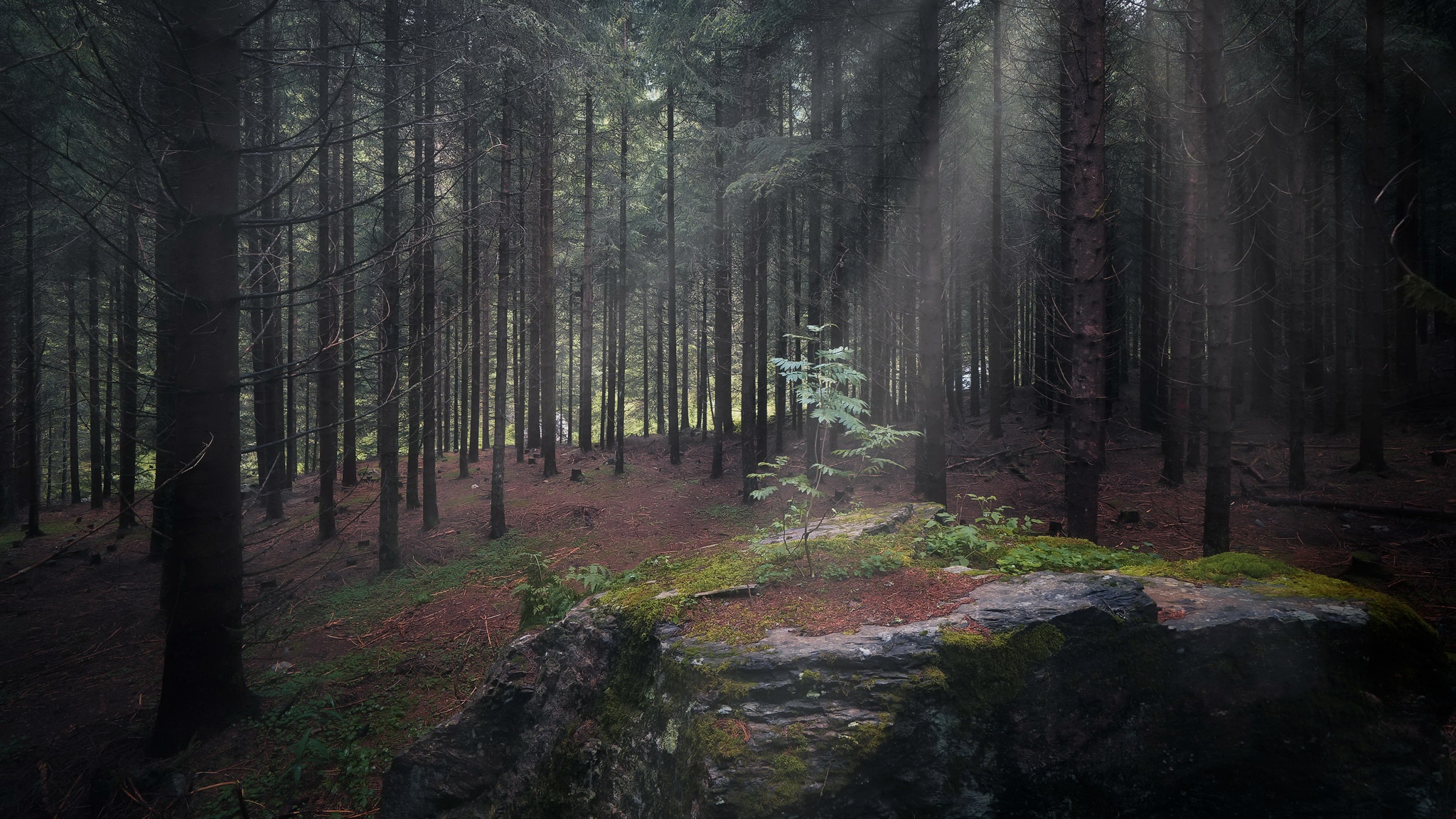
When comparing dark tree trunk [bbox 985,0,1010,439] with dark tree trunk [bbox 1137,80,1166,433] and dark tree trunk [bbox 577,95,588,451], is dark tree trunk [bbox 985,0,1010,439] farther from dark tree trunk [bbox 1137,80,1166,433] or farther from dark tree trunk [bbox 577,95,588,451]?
dark tree trunk [bbox 577,95,588,451]

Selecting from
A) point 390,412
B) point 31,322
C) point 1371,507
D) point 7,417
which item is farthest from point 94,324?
point 1371,507

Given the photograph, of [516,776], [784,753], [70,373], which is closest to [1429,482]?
[784,753]

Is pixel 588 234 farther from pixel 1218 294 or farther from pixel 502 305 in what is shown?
pixel 1218 294

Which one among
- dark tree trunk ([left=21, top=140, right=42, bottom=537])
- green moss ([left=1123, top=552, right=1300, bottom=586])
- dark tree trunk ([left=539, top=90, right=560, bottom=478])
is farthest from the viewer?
dark tree trunk ([left=539, top=90, right=560, bottom=478])

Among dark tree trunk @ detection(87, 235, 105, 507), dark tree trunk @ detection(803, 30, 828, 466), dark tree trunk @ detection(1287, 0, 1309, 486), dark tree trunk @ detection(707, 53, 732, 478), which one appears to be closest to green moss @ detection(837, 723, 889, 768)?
dark tree trunk @ detection(803, 30, 828, 466)

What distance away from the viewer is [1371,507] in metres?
9.23

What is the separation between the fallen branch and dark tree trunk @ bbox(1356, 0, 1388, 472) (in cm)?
205

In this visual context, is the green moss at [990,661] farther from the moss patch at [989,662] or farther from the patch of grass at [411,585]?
the patch of grass at [411,585]

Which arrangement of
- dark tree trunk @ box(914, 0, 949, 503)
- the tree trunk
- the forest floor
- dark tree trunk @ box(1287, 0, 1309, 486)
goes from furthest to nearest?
the tree trunk
dark tree trunk @ box(1287, 0, 1309, 486)
dark tree trunk @ box(914, 0, 949, 503)
the forest floor

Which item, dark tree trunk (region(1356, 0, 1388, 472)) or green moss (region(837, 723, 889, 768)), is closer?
green moss (region(837, 723, 889, 768))

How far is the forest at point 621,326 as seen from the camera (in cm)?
479

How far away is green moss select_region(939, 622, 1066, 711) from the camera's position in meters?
3.10

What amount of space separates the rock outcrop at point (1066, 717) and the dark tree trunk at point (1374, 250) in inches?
390

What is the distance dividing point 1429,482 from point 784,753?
14.0 meters
